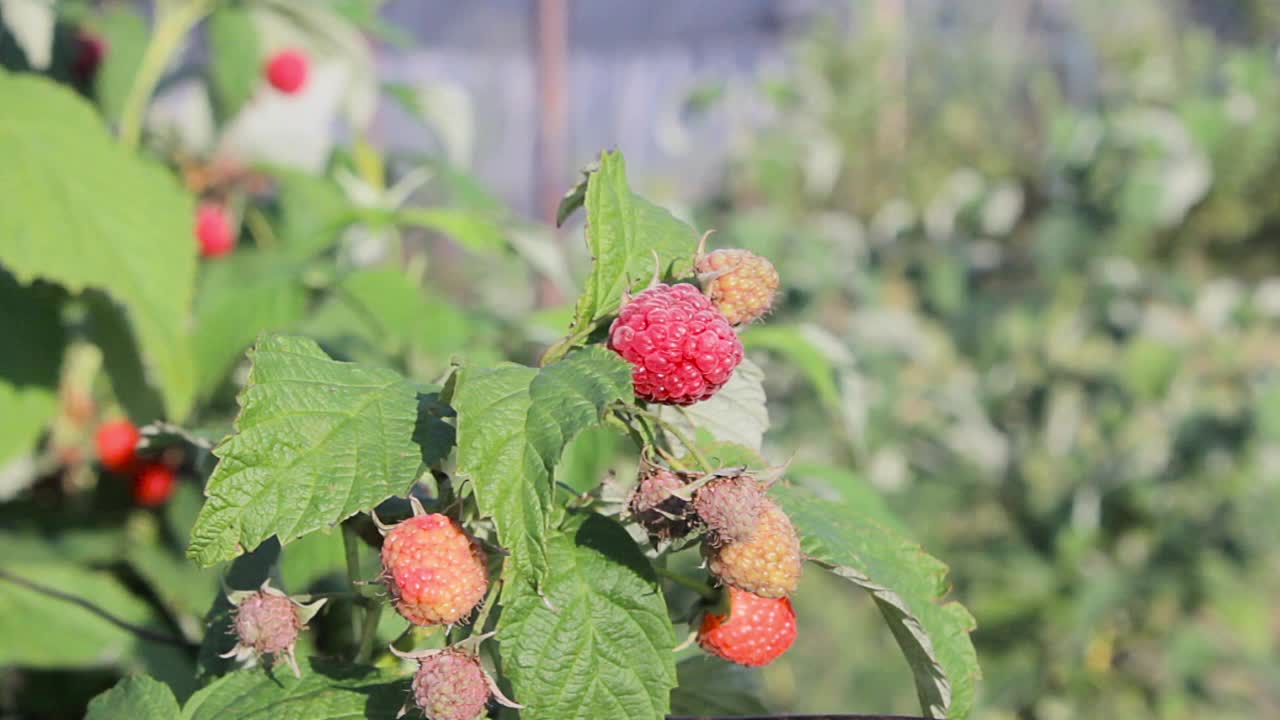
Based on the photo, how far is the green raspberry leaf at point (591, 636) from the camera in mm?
437

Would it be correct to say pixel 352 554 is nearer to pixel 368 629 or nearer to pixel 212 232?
pixel 368 629

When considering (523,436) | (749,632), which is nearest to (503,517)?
(523,436)

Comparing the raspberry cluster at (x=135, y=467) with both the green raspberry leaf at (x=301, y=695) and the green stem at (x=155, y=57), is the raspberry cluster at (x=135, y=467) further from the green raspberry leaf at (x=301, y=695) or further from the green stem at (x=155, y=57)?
the green raspberry leaf at (x=301, y=695)

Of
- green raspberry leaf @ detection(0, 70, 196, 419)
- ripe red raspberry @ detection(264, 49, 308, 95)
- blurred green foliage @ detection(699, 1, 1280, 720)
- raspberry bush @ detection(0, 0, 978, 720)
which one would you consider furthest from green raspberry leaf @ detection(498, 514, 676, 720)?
blurred green foliage @ detection(699, 1, 1280, 720)

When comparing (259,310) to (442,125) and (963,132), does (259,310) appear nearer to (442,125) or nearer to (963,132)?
(442,125)

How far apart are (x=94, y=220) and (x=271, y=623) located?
1.67ft

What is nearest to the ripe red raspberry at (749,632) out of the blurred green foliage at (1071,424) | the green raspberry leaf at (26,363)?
the green raspberry leaf at (26,363)

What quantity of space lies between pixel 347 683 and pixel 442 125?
1085 millimetres

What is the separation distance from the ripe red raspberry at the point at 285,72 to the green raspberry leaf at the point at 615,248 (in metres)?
0.94

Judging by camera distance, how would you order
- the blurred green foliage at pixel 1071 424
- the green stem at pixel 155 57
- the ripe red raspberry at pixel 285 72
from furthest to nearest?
the blurred green foliage at pixel 1071 424 < the ripe red raspberry at pixel 285 72 < the green stem at pixel 155 57

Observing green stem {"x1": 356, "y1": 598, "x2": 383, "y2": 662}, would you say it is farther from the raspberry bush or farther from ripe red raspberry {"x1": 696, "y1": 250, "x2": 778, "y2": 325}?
ripe red raspberry {"x1": 696, "y1": 250, "x2": 778, "y2": 325}

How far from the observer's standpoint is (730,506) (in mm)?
424

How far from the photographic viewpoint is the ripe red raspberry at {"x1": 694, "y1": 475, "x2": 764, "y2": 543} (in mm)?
424

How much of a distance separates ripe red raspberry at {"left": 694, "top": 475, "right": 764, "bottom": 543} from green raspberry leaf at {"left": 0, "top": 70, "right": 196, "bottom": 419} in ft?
1.82
